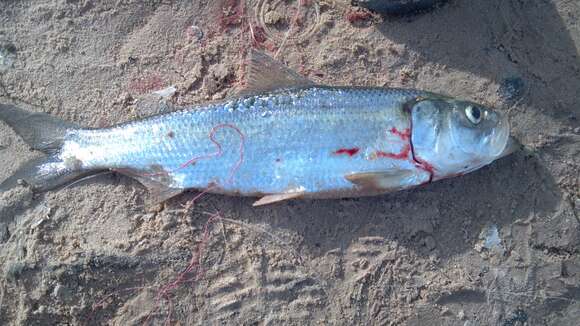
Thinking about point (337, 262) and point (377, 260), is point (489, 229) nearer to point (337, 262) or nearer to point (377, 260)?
point (377, 260)

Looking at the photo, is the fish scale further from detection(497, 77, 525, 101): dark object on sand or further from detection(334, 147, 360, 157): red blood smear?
detection(497, 77, 525, 101): dark object on sand

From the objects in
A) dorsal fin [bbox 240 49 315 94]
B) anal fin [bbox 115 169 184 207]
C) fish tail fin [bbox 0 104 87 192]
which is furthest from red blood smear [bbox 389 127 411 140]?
fish tail fin [bbox 0 104 87 192]

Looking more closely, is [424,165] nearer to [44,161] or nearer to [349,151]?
[349,151]

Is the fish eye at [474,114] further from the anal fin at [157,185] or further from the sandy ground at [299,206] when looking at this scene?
the anal fin at [157,185]

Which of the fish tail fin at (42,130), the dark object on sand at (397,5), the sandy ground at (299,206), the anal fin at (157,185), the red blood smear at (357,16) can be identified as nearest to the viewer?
the sandy ground at (299,206)

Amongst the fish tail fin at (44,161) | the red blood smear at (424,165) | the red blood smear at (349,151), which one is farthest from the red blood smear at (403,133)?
the fish tail fin at (44,161)
